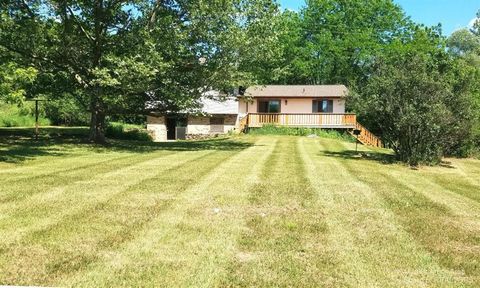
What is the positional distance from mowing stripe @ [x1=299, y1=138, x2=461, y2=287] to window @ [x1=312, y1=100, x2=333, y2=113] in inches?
1278

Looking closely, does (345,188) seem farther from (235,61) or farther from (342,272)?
(235,61)

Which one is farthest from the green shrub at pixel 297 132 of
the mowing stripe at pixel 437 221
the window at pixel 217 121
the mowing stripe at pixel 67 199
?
the mowing stripe at pixel 67 199

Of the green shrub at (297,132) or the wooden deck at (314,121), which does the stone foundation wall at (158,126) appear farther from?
the green shrub at (297,132)

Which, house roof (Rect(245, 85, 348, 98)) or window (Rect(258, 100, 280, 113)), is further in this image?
window (Rect(258, 100, 280, 113))

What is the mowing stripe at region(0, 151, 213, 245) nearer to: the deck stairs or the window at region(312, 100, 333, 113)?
the deck stairs

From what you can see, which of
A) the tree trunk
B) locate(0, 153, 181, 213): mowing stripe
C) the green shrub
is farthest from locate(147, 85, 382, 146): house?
locate(0, 153, 181, 213): mowing stripe

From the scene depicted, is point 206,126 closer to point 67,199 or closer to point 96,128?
point 96,128

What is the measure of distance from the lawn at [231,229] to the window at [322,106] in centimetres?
2984

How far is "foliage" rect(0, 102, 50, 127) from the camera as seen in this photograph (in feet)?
123

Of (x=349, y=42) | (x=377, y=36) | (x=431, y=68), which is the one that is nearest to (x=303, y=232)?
(x=431, y=68)

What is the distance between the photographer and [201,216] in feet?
24.6

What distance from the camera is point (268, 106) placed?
4303 centimetres

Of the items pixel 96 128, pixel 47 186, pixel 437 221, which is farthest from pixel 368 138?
pixel 47 186

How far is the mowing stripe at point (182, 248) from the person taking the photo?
193 inches
